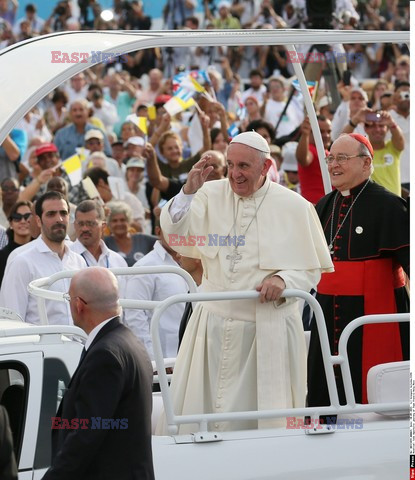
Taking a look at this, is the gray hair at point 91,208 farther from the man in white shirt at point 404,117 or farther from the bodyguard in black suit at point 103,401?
the man in white shirt at point 404,117

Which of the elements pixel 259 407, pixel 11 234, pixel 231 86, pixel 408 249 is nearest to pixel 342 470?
pixel 259 407

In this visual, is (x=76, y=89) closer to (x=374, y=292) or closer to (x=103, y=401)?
(x=374, y=292)

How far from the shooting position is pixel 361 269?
6.85 meters

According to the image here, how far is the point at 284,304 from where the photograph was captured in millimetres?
6047

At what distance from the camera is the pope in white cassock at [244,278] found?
6000mm

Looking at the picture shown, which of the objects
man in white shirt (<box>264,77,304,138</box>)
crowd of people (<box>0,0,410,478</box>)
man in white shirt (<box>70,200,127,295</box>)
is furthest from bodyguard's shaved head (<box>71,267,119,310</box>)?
man in white shirt (<box>264,77,304,138</box>)

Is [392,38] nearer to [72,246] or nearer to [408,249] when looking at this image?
[408,249]

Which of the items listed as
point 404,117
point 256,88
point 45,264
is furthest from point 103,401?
point 256,88

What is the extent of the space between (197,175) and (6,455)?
2.01 meters

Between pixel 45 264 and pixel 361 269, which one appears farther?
pixel 45 264

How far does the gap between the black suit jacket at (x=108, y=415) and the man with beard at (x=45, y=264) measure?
118 inches

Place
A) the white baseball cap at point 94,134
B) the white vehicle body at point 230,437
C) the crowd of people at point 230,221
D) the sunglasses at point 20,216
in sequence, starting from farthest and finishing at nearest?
1. the white baseball cap at point 94,134
2. the sunglasses at point 20,216
3. the crowd of people at point 230,221
4. the white vehicle body at point 230,437

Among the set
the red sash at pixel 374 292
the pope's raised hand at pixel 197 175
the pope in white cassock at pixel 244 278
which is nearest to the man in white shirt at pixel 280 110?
the red sash at pixel 374 292

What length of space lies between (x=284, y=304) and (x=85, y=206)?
9.20 ft
